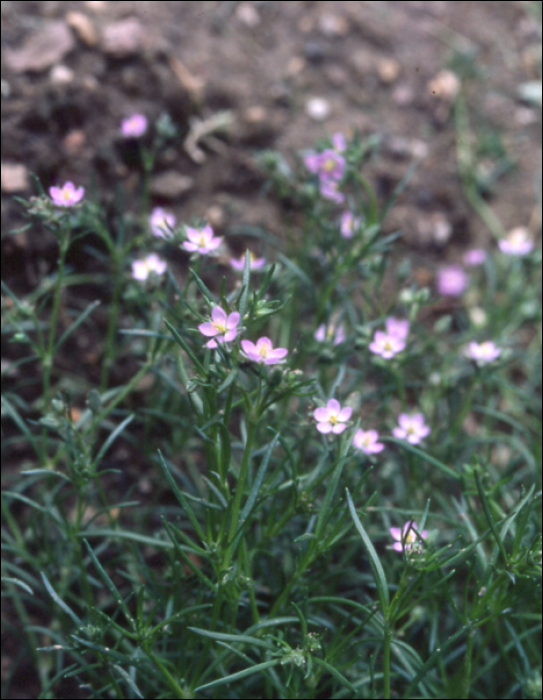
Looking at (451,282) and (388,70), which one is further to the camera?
(388,70)

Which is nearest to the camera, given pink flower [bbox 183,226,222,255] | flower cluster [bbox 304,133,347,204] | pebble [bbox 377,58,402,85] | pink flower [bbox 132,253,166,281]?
pink flower [bbox 183,226,222,255]

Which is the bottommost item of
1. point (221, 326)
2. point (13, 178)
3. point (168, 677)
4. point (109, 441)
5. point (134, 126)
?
point (168, 677)

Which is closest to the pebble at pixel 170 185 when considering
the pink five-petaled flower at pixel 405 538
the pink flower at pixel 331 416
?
the pink flower at pixel 331 416

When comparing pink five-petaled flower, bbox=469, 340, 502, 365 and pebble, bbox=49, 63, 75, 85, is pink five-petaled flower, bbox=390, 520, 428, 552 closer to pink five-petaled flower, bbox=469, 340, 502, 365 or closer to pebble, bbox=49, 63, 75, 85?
pink five-petaled flower, bbox=469, 340, 502, 365

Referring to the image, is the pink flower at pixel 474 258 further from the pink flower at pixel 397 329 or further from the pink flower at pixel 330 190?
the pink flower at pixel 397 329

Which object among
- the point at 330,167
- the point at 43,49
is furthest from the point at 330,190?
the point at 43,49

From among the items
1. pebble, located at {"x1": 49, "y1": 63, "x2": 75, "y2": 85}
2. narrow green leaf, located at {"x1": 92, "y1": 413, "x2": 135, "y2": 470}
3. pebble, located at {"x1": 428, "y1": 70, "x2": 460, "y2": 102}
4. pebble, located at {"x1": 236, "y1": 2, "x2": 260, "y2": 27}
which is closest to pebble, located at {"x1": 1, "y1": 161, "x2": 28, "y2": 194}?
pebble, located at {"x1": 49, "y1": 63, "x2": 75, "y2": 85}

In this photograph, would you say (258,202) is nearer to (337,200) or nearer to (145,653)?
(337,200)

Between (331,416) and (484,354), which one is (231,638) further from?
(484,354)
